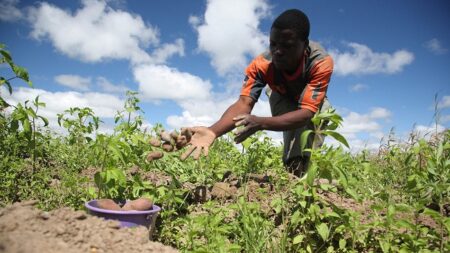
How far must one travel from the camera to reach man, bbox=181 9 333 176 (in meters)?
2.94

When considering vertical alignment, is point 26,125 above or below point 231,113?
below

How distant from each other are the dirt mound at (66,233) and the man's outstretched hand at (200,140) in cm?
97

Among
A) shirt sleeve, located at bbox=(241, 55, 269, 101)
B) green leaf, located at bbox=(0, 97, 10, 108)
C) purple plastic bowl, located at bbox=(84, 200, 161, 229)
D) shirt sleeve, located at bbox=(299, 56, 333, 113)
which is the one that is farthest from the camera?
shirt sleeve, located at bbox=(241, 55, 269, 101)

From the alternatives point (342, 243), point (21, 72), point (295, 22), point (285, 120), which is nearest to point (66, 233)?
point (342, 243)

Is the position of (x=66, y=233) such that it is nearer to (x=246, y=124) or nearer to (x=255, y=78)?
(x=246, y=124)

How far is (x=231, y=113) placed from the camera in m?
3.48

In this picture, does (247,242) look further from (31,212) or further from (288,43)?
(288,43)

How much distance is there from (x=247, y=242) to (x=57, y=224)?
1.09 metres

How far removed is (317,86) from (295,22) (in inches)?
25.0

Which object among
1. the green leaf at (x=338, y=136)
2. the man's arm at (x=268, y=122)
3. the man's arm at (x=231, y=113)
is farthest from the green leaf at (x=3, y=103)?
the green leaf at (x=338, y=136)

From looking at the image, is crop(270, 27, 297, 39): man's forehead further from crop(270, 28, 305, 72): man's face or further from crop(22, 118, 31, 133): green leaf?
crop(22, 118, 31, 133): green leaf

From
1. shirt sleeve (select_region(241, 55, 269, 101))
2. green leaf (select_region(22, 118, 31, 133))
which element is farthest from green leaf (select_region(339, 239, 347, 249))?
green leaf (select_region(22, 118, 31, 133))

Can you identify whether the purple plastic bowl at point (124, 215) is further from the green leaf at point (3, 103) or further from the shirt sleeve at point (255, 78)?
the shirt sleeve at point (255, 78)

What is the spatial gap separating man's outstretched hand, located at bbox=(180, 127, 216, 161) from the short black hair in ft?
3.78
